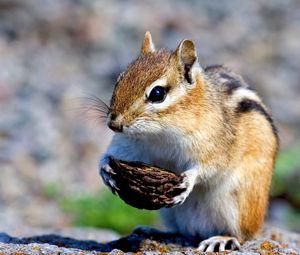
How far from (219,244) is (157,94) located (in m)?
1.09

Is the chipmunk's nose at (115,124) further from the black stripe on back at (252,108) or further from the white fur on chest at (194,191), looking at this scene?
the black stripe on back at (252,108)

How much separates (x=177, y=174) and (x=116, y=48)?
746cm

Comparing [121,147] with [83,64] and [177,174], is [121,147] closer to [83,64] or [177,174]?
[177,174]

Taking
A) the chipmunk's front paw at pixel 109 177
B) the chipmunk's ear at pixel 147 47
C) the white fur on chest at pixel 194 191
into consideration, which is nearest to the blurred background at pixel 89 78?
Answer: the white fur on chest at pixel 194 191

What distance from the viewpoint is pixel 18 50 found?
41.0ft

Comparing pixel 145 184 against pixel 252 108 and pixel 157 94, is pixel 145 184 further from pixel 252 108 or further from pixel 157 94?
pixel 252 108

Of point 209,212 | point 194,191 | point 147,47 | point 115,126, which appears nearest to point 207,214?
point 209,212

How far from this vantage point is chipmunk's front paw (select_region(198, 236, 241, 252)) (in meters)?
5.70

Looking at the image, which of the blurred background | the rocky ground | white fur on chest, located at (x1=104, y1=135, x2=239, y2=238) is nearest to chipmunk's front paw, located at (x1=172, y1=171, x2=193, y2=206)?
white fur on chest, located at (x1=104, y1=135, x2=239, y2=238)

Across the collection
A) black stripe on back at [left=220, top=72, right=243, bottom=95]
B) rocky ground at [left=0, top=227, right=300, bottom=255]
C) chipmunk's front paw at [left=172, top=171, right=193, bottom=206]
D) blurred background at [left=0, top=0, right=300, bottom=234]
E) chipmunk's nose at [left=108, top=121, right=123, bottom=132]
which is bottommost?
rocky ground at [left=0, top=227, right=300, bottom=255]

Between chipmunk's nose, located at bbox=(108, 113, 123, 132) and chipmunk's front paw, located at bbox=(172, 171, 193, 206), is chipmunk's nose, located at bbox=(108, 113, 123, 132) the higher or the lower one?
the higher one

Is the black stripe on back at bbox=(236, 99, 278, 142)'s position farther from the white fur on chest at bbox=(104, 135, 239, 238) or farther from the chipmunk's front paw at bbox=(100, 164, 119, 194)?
the chipmunk's front paw at bbox=(100, 164, 119, 194)

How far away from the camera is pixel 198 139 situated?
573 centimetres

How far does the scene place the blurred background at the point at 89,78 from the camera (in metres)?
9.23
